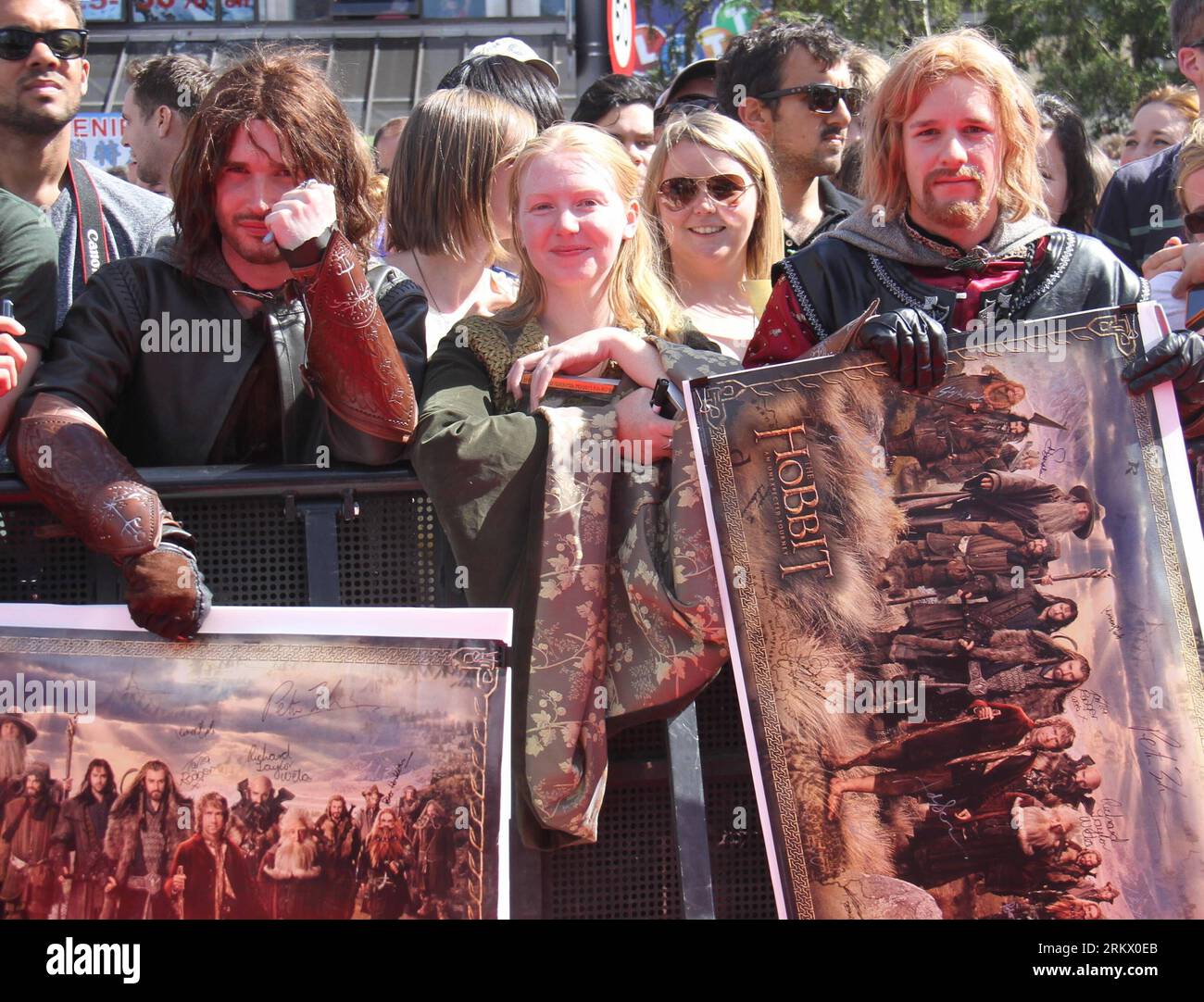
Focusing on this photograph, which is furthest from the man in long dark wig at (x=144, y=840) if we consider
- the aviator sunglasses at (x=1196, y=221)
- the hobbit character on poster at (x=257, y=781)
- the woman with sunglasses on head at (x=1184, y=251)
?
the aviator sunglasses at (x=1196, y=221)

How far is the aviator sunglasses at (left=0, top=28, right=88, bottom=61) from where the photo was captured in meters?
3.91

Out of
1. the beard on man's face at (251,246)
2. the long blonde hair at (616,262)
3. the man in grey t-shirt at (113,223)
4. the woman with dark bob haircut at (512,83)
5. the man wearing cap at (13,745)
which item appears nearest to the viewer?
the man wearing cap at (13,745)

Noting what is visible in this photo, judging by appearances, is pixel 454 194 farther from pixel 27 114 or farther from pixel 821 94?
pixel 821 94

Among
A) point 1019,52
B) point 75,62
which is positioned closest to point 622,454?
point 75,62

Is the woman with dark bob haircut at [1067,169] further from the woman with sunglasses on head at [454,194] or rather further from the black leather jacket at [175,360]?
the black leather jacket at [175,360]

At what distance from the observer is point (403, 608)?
9.39 feet

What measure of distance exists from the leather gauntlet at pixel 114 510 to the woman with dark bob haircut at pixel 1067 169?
3626 millimetres

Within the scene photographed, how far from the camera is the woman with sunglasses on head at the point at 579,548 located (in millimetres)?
2990

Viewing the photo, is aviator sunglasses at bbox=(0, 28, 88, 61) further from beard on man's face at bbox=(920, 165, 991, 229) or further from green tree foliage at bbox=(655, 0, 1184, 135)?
green tree foliage at bbox=(655, 0, 1184, 135)

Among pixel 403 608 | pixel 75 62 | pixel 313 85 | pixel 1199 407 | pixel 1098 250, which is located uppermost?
pixel 75 62

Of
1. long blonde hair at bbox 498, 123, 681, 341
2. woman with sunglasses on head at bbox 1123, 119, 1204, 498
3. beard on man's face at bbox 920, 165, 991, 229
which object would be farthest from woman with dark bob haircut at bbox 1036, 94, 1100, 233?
long blonde hair at bbox 498, 123, 681, 341

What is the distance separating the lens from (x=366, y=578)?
124 inches

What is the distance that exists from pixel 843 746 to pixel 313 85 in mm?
1923
